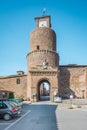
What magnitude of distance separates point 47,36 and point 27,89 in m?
13.7

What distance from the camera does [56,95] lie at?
51.7 metres

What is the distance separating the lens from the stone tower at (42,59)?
5275 cm

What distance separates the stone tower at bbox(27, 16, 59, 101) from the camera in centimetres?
5275

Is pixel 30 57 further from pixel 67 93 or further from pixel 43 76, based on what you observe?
pixel 67 93

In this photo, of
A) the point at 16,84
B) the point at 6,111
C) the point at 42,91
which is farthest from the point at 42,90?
the point at 6,111

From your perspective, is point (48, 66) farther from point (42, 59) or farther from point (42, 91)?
point (42, 91)

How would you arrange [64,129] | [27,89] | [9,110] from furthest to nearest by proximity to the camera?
[27,89] → [9,110] → [64,129]

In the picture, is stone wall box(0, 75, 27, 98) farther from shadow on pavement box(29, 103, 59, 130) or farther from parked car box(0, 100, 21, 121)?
parked car box(0, 100, 21, 121)

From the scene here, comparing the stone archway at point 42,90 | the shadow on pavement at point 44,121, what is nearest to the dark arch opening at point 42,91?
the stone archway at point 42,90

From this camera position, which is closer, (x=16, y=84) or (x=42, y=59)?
(x=42, y=59)

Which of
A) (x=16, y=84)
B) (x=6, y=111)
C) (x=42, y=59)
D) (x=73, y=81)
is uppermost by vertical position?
(x=42, y=59)

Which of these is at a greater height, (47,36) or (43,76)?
(47,36)

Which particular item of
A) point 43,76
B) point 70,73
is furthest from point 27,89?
point 70,73

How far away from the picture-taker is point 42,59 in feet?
188
